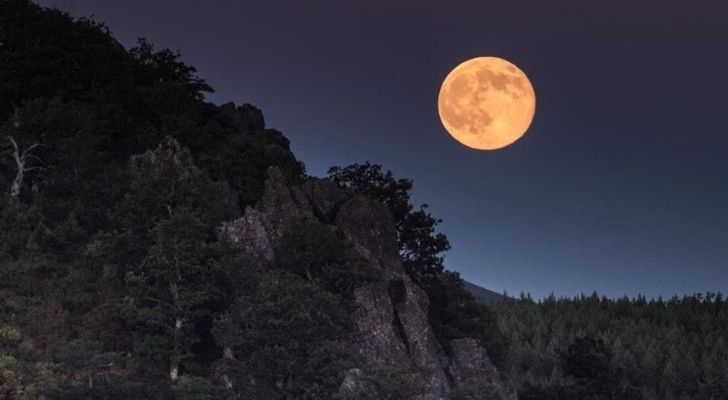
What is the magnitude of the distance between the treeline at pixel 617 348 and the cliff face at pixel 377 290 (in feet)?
78.4

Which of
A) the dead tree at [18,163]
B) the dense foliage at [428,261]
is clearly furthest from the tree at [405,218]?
the dead tree at [18,163]

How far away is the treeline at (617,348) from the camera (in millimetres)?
82500

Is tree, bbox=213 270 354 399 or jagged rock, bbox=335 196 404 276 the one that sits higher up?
jagged rock, bbox=335 196 404 276

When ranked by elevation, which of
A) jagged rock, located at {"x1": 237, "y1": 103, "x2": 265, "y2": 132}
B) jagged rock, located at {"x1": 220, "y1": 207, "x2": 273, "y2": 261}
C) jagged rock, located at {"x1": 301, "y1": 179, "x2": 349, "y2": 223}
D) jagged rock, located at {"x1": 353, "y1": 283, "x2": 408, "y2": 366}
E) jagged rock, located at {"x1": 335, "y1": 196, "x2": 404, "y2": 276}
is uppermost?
jagged rock, located at {"x1": 237, "y1": 103, "x2": 265, "y2": 132}

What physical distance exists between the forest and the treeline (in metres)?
0.75

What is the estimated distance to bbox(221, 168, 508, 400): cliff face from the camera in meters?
51.2

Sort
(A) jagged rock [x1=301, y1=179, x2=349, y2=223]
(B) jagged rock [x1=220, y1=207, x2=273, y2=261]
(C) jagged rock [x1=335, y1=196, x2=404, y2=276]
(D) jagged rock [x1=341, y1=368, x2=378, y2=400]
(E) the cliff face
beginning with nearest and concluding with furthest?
(D) jagged rock [x1=341, y1=368, x2=378, y2=400] → (E) the cliff face → (B) jagged rock [x1=220, y1=207, x2=273, y2=261] → (C) jagged rock [x1=335, y1=196, x2=404, y2=276] → (A) jagged rock [x1=301, y1=179, x2=349, y2=223]

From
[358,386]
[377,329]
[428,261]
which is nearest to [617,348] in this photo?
[428,261]

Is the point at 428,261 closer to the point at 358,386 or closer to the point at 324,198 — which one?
the point at 324,198

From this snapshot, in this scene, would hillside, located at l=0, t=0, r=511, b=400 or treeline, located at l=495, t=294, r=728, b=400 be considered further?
treeline, located at l=495, t=294, r=728, b=400

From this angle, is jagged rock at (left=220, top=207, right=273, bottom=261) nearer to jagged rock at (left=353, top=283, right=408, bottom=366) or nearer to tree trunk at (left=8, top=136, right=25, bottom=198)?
jagged rock at (left=353, top=283, right=408, bottom=366)

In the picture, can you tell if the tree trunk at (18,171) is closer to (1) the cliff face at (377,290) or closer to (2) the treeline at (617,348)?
(1) the cliff face at (377,290)

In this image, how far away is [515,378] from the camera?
101 metres

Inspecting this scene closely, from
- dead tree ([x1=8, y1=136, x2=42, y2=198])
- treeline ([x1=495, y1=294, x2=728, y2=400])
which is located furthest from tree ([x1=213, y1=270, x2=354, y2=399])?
treeline ([x1=495, y1=294, x2=728, y2=400])
